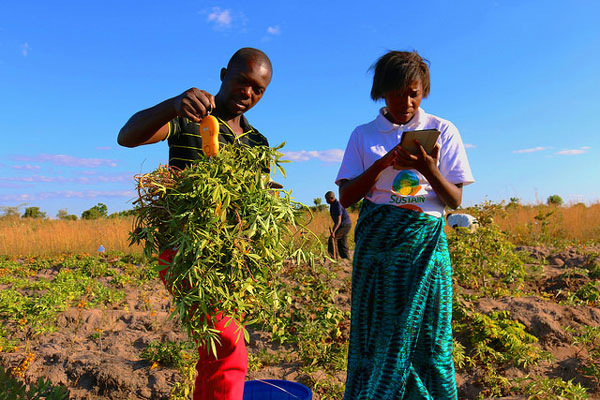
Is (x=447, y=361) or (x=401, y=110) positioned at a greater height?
(x=401, y=110)

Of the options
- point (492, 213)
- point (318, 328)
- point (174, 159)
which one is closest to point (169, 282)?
point (174, 159)

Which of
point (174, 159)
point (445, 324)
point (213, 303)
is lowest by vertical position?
point (445, 324)

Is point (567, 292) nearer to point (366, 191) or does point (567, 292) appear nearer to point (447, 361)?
point (447, 361)

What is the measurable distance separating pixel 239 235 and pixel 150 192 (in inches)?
15.5

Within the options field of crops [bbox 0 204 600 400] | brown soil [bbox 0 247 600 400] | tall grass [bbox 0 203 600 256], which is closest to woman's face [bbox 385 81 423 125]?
field of crops [bbox 0 204 600 400]

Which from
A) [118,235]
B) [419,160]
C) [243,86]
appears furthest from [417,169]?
[118,235]

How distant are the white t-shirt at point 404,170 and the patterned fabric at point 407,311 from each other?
64 millimetres

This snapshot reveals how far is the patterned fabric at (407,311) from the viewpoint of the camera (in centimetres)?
197

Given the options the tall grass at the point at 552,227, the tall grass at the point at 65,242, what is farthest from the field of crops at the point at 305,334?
the tall grass at the point at 552,227

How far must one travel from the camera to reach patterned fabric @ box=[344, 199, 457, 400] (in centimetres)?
197

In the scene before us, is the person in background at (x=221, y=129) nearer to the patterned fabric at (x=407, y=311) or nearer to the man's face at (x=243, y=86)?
the man's face at (x=243, y=86)

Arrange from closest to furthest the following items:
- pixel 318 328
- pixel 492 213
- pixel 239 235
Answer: pixel 239 235 < pixel 318 328 < pixel 492 213

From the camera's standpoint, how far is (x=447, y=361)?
6.56 feet

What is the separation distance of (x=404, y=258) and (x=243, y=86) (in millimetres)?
1071
